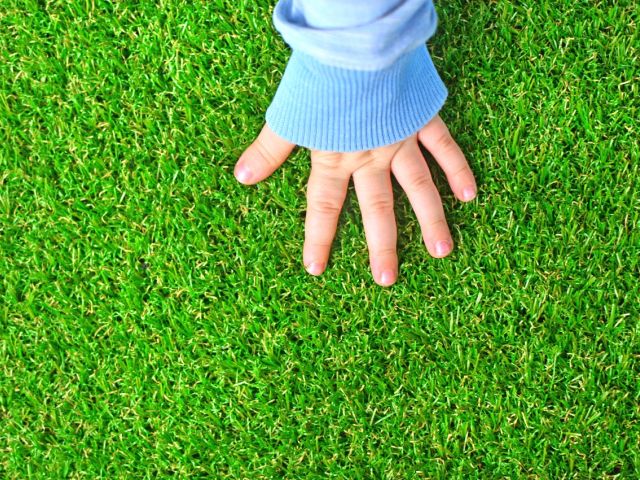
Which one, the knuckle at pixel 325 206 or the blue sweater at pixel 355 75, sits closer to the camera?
the blue sweater at pixel 355 75

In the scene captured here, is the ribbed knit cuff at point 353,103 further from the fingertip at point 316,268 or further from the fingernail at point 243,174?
the fingertip at point 316,268

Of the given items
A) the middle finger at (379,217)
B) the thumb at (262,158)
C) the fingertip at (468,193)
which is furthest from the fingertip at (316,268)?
the fingertip at (468,193)

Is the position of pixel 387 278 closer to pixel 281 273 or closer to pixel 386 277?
pixel 386 277

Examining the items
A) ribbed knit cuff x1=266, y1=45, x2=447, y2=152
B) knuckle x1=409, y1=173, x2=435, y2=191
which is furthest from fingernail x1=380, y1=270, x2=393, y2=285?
ribbed knit cuff x1=266, y1=45, x2=447, y2=152

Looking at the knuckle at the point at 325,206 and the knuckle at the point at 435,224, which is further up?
the knuckle at the point at 325,206

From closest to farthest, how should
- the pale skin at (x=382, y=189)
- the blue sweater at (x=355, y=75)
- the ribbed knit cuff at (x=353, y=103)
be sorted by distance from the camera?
1. the blue sweater at (x=355, y=75)
2. the ribbed knit cuff at (x=353, y=103)
3. the pale skin at (x=382, y=189)

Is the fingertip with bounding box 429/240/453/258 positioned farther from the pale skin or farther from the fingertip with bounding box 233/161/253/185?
the fingertip with bounding box 233/161/253/185

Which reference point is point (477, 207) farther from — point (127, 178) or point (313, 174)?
point (127, 178)

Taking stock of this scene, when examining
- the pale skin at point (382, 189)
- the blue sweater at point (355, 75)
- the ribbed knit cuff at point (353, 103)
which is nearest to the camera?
the blue sweater at point (355, 75)

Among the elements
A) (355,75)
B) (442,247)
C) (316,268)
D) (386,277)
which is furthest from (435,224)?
(355,75)
